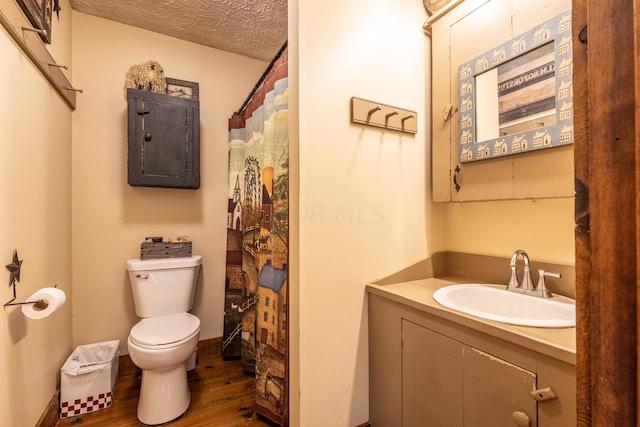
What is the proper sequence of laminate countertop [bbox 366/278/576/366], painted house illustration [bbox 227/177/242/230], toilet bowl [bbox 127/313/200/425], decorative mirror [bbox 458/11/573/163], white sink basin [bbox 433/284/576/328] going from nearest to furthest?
laminate countertop [bbox 366/278/576/366] < white sink basin [bbox 433/284/576/328] < decorative mirror [bbox 458/11/573/163] < toilet bowl [bbox 127/313/200/425] < painted house illustration [bbox 227/177/242/230]

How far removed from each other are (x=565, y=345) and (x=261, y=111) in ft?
5.65

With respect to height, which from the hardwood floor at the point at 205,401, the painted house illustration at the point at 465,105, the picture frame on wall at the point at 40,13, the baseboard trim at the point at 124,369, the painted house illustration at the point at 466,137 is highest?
the picture frame on wall at the point at 40,13

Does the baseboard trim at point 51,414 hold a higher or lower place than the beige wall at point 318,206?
lower

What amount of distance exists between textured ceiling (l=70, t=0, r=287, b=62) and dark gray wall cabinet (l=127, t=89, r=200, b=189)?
1.77 feet

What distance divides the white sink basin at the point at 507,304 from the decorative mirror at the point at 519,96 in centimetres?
60

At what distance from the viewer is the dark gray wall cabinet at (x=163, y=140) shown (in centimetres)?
196

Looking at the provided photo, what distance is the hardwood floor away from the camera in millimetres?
1587

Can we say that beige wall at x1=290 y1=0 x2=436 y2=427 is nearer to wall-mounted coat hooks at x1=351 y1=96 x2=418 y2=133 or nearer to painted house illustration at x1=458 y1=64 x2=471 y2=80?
wall-mounted coat hooks at x1=351 y1=96 x2=418 y2=133

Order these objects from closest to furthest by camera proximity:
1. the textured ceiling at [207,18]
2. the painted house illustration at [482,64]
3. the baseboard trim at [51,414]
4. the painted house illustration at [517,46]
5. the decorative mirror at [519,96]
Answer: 1. the decorative mirror at [519,96]
2. the painted house illustration at [517,46]
3. the painted house illustration at [482,64]
4. the baseboard trim at [51,414]
5. the textured ceiling at [207,18]

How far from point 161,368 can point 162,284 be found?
0.57 metres

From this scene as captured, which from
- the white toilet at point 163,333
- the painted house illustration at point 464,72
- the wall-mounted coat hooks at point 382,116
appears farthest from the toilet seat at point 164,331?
the painted house illustration at point 464,72

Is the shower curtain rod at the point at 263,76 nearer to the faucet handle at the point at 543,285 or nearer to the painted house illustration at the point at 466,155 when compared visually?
the painted house illustration at the point at 466,155

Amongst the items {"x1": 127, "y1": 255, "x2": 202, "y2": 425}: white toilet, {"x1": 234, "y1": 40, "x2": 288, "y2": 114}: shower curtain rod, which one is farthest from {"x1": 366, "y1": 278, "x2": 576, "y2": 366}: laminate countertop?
{"x1": 234, "y1": 40, "x2": 288, "y2": 114}: shower curtain rod

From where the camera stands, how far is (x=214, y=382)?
76.7 inches
